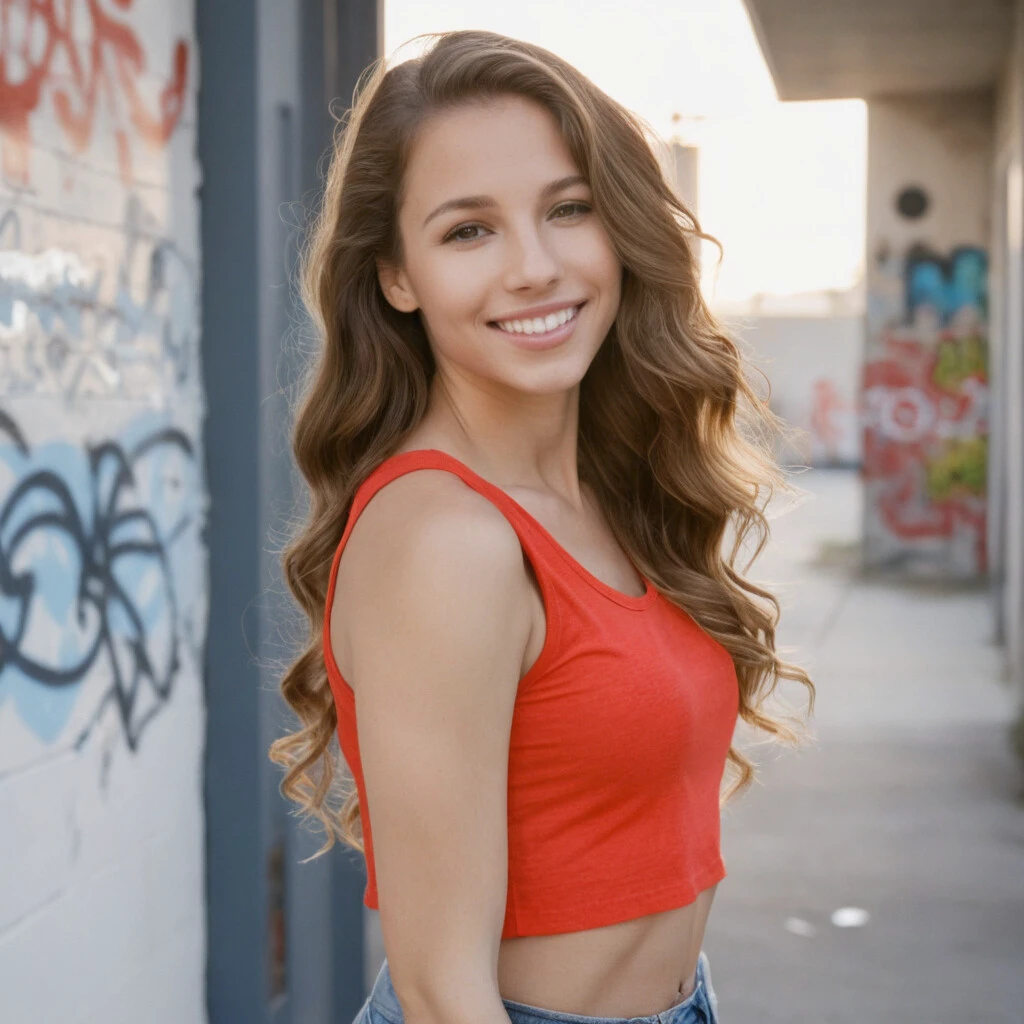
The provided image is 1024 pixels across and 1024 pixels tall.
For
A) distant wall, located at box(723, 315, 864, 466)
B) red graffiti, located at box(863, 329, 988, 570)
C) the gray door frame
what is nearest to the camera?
the gray door frame

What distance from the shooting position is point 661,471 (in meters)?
2.07

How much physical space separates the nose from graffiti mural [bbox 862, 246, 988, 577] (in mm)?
12604

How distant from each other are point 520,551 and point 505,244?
43 centimetres

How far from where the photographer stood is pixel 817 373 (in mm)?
35719

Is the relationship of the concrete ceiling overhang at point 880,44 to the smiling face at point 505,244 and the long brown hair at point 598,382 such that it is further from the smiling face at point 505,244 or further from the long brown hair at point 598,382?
A: the smiling face at point 505,244

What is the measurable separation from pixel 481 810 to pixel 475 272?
0.66 m

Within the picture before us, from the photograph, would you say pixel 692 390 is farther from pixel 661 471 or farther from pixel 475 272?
pixel 475 272

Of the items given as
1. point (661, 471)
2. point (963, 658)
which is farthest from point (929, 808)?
point (661, 471)

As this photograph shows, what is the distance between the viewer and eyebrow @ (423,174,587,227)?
1.63m

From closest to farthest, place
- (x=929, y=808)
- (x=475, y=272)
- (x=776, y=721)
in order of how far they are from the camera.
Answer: (x=475, y=272) < (x=776, y=721) < (x=929, y=808)

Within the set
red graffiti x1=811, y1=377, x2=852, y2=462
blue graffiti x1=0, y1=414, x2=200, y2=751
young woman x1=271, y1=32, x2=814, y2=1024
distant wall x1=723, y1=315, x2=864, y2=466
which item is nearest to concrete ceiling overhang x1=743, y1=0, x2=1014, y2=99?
blue graffiti x1=0, y1=414, x2=200, y2=751

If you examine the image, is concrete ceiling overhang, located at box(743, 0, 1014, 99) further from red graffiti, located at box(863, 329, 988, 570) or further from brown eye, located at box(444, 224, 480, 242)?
brown eye, located at box(444, 224, 480, 242)

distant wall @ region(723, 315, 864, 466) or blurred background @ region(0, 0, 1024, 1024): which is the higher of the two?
distant wall @ region(723, 315, 864, 466)

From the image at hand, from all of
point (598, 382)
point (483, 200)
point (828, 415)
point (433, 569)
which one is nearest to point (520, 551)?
point (433, 569)
